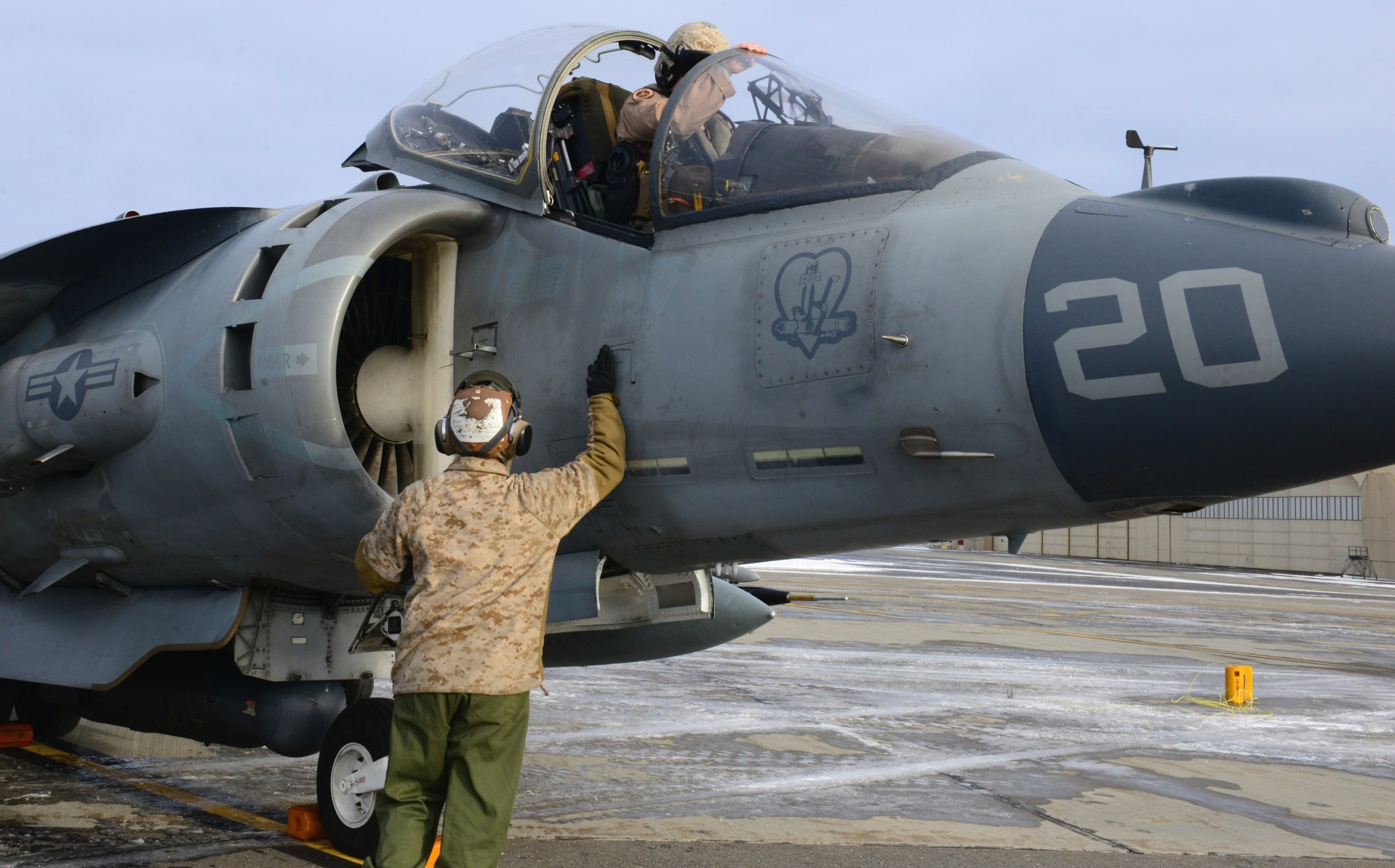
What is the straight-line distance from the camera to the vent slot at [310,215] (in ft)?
16.9

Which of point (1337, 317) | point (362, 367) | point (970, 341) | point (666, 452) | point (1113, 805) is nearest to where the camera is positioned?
point (1337, 317)

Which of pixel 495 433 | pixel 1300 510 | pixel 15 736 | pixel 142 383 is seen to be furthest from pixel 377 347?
pixel 1300 510

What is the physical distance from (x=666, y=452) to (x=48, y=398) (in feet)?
9.84

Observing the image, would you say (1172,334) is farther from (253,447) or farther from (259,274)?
(259,274)

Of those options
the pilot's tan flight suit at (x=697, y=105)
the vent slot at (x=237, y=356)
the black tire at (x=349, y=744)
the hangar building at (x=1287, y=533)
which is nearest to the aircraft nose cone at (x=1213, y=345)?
the pilot's tan flight suit at (x=697, y=105)

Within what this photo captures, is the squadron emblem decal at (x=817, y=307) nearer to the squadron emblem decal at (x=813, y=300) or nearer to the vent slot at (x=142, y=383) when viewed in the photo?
the squadron emblem decal at (x=813, y=300)

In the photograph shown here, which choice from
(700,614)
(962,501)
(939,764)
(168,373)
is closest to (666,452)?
(962,501)

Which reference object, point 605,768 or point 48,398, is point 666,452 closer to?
point 48,398

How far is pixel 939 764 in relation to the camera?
773 cm

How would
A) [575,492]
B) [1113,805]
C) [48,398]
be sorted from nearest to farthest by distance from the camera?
[575,492] → [48,398] → [1113,805]

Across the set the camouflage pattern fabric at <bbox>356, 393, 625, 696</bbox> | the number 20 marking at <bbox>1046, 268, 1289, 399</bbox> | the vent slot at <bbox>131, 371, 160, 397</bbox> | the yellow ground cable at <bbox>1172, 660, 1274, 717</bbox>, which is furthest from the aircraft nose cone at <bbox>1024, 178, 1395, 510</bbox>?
the yellow ground cable at <bbox>1172, 660, 1274, 717</bbox>

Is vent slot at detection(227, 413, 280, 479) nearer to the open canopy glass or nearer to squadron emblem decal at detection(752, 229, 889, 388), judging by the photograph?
the open canopy glass

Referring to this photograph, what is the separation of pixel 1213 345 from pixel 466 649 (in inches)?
89.0

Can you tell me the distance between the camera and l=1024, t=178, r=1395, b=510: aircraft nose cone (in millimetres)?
2990
